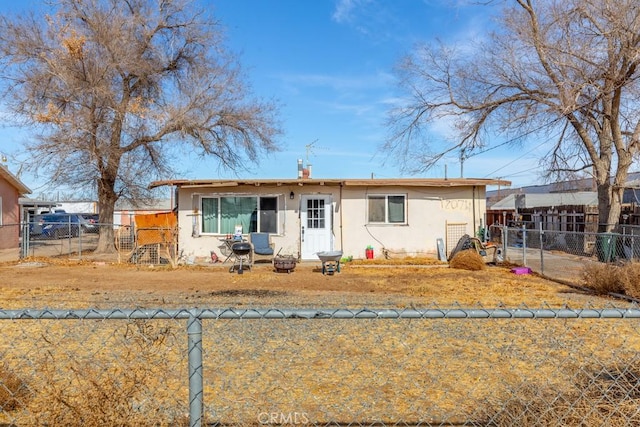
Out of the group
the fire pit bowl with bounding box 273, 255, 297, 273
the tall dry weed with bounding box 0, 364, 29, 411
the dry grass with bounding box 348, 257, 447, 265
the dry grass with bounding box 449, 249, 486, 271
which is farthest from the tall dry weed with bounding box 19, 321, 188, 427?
the dry grass with bounding box 348, 257, 447, 265

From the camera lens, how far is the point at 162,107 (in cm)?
1838

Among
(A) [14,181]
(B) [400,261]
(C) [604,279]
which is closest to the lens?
(C) [604,279]

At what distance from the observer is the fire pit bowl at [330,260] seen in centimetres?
1251

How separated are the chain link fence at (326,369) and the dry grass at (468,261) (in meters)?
6.70

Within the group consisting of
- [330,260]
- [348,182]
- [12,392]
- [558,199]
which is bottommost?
[12,392]

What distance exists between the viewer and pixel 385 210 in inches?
614

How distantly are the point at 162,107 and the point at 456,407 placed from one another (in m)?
17.4

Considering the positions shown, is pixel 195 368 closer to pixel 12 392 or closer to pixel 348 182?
pixel 12 392

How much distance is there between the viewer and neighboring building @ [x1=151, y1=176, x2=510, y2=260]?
1539 centimetres

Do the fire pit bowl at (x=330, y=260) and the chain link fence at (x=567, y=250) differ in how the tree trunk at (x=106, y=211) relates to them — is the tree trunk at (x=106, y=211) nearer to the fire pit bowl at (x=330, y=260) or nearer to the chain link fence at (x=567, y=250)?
the fire pit bowl at (x=330, y=260)

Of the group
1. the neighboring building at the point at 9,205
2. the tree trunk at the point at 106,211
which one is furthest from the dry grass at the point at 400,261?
the neighboring building at the point at 9,205

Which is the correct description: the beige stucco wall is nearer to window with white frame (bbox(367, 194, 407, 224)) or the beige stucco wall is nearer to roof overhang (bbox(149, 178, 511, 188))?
window with white frame (bbox(367, 194, 407, 224))

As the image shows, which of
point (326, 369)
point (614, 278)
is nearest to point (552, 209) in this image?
point (614, 278)

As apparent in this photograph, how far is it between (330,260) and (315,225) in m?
2.94
